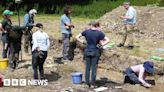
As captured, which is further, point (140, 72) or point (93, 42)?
point (140, 72)

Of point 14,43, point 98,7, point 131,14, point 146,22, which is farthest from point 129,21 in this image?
point 98,7

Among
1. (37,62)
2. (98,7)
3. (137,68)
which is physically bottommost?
(137,68)

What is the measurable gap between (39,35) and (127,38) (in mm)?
6443

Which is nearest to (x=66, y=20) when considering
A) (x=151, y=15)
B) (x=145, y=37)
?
(x=145, y=37)

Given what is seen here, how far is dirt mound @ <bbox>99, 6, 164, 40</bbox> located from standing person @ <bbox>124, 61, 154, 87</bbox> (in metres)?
7.66

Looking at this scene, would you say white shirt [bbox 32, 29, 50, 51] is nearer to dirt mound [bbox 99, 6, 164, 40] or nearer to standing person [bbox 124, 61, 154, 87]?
standing person [bbox 124, 61, 154, 87]

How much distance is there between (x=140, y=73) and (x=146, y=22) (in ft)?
33.8

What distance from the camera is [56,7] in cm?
3203

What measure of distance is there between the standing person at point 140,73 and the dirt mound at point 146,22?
7.66 m

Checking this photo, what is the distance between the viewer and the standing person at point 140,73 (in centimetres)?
1270

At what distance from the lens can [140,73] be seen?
12953 millimetres

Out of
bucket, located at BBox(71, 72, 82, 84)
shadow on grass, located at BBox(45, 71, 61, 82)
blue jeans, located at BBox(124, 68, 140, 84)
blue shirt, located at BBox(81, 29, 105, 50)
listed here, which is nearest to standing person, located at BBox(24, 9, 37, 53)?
shadow on grass, located at BBox(45, 71, 61, 82)

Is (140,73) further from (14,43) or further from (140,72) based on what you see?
(14,43)

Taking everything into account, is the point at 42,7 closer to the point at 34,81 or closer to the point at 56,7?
the point at 56,7
